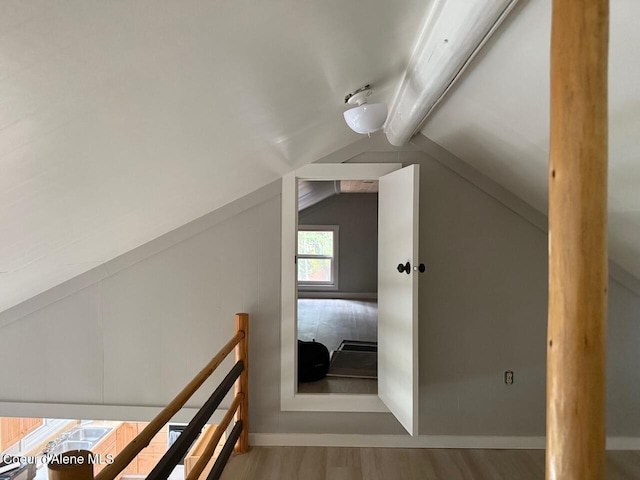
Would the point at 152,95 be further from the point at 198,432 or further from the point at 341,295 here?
the point at 341,295

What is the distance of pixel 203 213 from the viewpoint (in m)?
2.80

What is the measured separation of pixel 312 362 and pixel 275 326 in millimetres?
621

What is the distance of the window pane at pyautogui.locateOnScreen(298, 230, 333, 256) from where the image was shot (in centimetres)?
747

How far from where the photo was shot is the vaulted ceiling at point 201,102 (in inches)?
33.4

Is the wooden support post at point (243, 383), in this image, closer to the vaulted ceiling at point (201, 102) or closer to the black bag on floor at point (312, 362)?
the black bag on floor at point (312, 362)

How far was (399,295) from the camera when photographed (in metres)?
2.50

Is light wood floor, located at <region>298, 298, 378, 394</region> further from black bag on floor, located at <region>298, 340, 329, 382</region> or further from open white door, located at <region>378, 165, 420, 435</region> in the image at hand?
open white door, located at <region>378, 165, 420, 435</region>

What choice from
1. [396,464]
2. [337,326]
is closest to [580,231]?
[396,464]

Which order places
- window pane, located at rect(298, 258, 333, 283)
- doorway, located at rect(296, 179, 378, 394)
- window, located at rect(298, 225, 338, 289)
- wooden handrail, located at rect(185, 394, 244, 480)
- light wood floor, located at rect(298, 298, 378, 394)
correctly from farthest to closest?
window pane, located at rect(298, 258, 333, 283)
window, located at rect(298, 225, 338, 289)
doorway, located at rect(296, 179, 378, 394)
light wood floor, located at rect(298, 298, 378, 394)
wooden handrail, located at rect(185, 394, 244, 480)

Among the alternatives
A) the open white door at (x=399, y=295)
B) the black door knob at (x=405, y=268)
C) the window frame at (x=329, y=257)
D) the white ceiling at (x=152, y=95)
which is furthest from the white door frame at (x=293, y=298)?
the window frame at (x=329, y=257)

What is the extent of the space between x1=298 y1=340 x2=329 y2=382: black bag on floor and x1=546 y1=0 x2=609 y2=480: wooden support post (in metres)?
2.50

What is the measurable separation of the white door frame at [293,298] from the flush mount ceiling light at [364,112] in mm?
960

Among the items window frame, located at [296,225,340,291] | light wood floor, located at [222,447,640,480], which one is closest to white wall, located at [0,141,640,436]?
light wood floor, located at [222,447,640,480]

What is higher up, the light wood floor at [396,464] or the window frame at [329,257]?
the window frame at [329,257]
